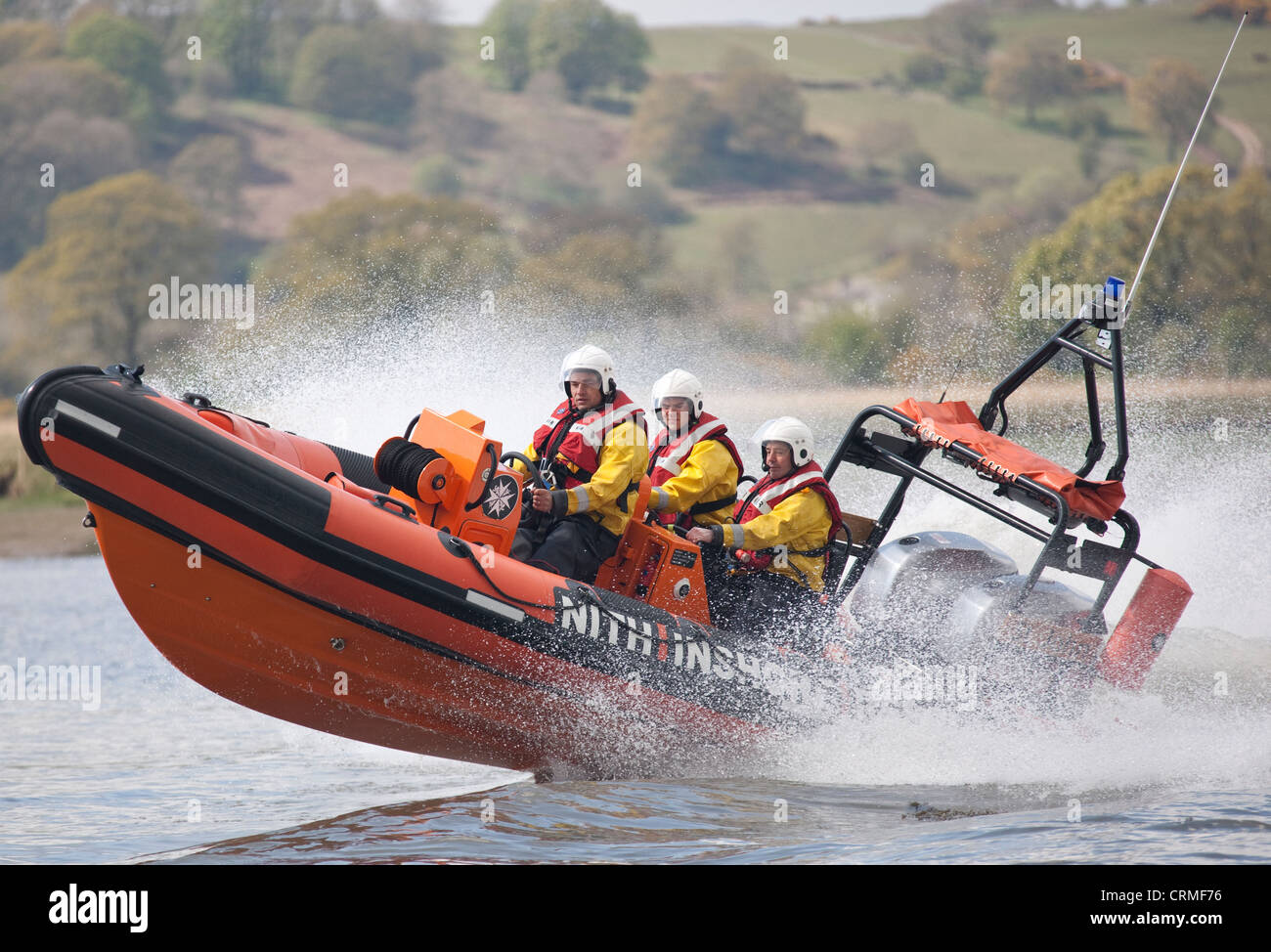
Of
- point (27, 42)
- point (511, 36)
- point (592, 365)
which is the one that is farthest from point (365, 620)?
point (511, 36)

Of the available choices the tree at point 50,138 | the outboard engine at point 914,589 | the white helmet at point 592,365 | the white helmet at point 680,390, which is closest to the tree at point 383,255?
Result: the tree at point 50,138

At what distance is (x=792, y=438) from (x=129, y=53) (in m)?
62.0

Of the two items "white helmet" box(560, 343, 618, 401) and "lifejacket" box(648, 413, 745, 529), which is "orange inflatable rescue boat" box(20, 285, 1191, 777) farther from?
"white helmet" box(560, 343, 618, 401)

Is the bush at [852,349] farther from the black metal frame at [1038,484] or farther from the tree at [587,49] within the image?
the tree at [587,49]

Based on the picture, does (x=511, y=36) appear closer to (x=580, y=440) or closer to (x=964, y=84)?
(x=964, y=84)

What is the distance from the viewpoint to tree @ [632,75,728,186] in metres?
59.6

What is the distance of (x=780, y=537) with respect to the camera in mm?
6277

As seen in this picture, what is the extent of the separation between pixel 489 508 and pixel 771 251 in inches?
1856

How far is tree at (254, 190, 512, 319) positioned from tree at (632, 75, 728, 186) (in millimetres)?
14837

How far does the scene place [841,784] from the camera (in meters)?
6.31

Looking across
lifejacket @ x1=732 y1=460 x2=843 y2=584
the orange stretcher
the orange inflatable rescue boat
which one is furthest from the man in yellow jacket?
the orange stretcher

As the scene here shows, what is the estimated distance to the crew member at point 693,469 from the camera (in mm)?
6527

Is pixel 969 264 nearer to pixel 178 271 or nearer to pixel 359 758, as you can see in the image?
pixel 178 271

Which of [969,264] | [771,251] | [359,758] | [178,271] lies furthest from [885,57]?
[359,758]
